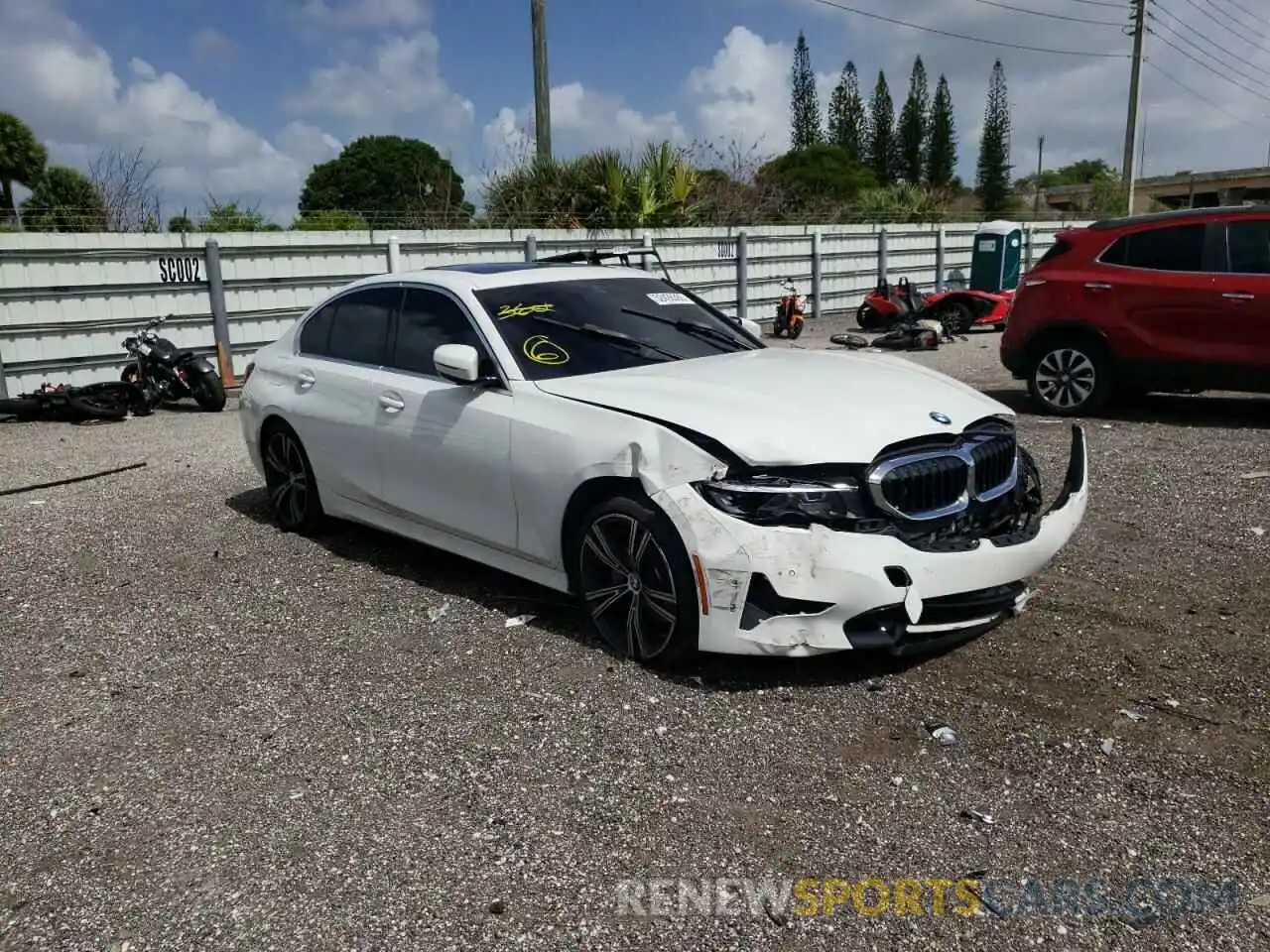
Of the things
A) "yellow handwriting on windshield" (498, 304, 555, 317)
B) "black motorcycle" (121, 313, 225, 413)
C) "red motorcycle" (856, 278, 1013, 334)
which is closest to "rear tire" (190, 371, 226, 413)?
"black motorcycle" (121, 313, 225, 413)

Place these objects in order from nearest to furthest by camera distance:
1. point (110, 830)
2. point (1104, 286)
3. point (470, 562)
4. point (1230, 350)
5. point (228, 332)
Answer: point (110, 830), point (470, 562), point (1230, 350), point (1104, 286), point (228, 332)

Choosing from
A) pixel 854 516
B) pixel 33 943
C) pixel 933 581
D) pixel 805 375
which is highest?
pixel 805 375

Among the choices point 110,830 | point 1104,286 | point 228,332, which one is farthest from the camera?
point 228,332

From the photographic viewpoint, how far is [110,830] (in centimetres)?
322

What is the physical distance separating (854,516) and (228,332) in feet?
36.1

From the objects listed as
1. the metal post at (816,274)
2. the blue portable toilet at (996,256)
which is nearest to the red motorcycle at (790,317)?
the metal post at (816,274)

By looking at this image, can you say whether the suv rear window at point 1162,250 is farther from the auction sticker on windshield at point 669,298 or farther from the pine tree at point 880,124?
the pine tree at point 880,124

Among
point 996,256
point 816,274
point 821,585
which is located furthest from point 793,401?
point 996,256

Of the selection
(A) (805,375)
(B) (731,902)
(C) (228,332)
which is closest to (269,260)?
(C) (228,332)

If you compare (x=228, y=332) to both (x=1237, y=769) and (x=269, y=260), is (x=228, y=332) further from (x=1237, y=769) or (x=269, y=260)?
(x=1237, y=769)

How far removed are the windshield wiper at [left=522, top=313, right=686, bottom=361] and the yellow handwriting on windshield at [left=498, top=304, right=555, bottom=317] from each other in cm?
3

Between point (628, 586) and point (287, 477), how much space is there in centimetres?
298

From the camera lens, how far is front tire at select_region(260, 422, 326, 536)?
607 cm

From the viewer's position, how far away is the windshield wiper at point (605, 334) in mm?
4980
